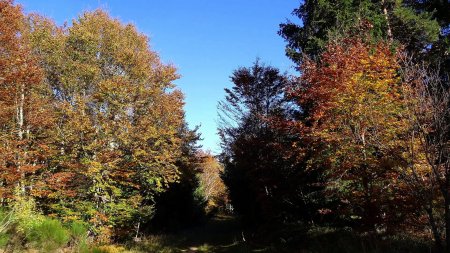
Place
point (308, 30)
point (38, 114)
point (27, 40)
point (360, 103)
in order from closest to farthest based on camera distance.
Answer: point (360, 103) < point (38, 114) < point (308, 30) < point (27, 40)

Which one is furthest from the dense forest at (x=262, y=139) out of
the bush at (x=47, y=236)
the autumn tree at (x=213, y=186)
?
the autumn tree at (x=213, y=186)

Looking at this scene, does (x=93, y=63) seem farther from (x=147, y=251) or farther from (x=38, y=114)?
(x=147, y=251)

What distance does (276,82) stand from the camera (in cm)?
1972

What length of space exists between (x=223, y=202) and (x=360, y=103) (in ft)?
146

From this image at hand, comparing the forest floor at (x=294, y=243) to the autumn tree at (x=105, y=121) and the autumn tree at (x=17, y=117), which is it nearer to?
the autumn tree at (x=105, y=121)

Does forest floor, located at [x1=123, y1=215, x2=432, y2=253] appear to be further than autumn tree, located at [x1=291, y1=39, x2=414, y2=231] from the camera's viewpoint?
No

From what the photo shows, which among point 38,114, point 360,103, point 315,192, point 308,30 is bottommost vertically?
point 315,192

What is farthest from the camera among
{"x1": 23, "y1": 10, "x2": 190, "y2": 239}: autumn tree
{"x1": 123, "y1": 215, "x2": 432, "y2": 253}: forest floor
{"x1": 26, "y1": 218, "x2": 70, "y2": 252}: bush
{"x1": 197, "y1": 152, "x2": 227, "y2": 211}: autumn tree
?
{"x1": 197, "y1": 152, "x2": 227, "y2": 211}: autumn tree

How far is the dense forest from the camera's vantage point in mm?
8336

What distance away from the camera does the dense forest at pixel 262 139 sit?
8.34m

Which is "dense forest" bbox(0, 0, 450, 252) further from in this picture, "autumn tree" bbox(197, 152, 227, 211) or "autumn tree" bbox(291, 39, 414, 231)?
"autumn tree" bbox(197, 152, 227, 211)

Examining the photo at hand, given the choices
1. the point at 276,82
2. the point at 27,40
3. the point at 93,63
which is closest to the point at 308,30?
the point at 276,82

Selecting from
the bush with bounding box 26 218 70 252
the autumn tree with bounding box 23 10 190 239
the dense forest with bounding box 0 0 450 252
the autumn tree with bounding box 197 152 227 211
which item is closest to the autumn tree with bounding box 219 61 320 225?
the dense forest with bounding box 0 0 450 252

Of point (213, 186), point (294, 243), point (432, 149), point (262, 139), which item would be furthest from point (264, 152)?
point (213, 186)
